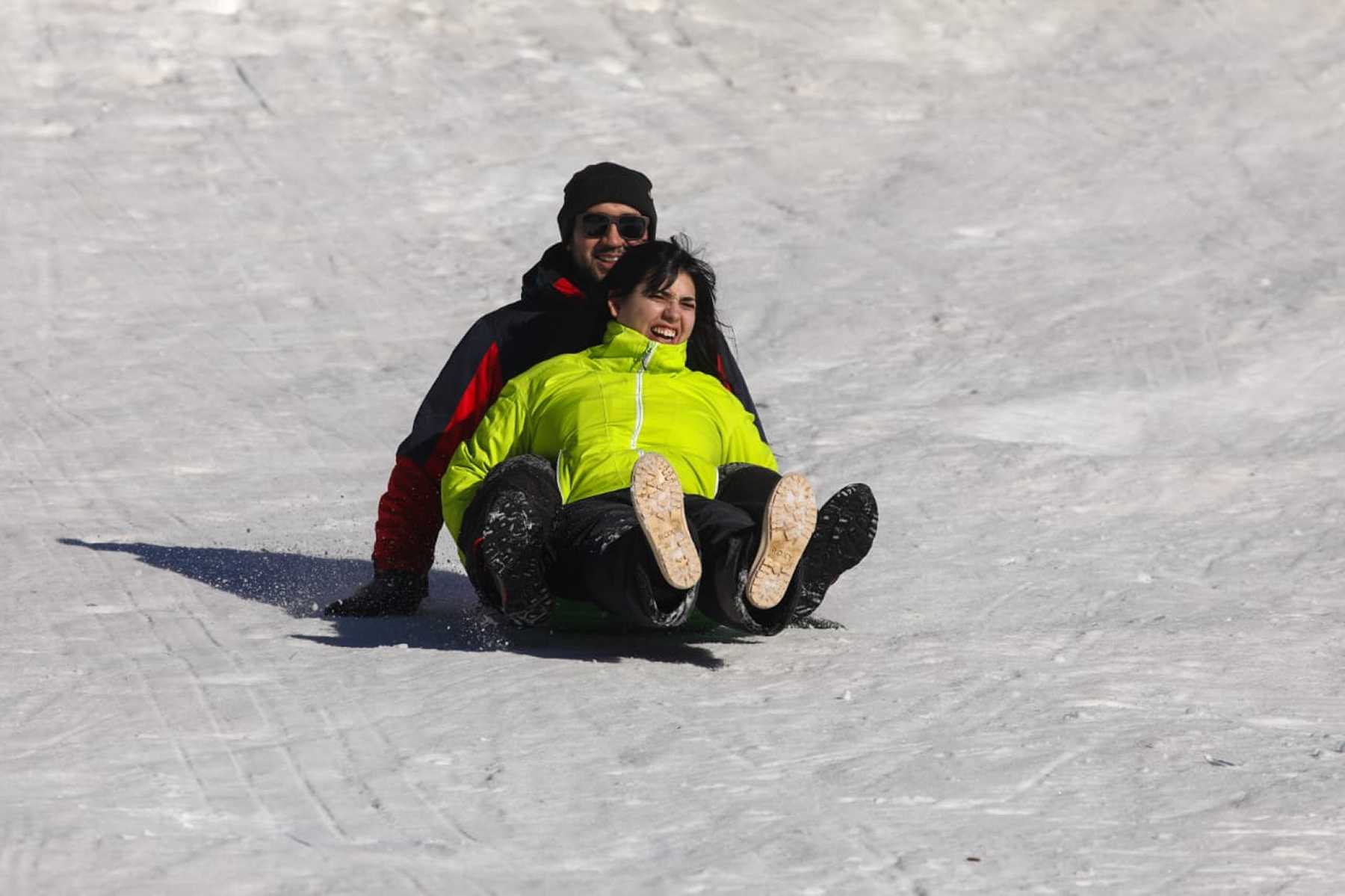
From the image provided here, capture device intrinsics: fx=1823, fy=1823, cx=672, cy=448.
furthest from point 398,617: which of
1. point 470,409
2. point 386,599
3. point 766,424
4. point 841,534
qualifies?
point 766,424

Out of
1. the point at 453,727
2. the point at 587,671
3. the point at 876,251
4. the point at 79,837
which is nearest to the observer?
the point at 79,837

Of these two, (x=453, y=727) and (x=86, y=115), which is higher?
(x=86, y=115)

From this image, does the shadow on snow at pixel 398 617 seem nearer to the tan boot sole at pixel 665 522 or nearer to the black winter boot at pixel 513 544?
the black winter boot at pixel 513 544

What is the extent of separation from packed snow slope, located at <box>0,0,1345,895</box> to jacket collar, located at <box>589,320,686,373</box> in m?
0.63

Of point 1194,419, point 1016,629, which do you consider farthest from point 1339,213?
point 1016,629

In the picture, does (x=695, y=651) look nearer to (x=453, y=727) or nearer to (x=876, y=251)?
(x=453, y=727)

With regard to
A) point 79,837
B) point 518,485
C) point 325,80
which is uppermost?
point 325,80

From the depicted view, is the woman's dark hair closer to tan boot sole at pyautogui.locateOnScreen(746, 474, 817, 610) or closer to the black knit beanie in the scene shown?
the black knit beanie

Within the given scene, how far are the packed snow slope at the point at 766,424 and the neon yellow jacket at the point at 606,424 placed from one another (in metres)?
0.34

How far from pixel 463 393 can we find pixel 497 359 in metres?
0.12

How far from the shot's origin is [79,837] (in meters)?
2.39

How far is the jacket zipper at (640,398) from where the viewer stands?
3869mm

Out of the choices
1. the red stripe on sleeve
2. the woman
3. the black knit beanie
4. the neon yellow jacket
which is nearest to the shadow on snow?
the woman

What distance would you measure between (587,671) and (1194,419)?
3.65 metres
